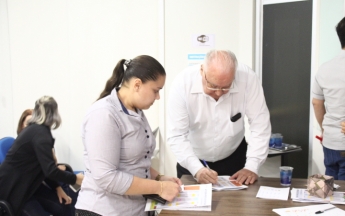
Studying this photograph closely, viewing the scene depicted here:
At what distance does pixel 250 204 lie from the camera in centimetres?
143

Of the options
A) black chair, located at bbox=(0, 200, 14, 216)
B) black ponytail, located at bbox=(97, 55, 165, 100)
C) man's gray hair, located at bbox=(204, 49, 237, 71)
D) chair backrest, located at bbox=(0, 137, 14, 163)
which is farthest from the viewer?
chair backrest, located at bbox=(0, 137, 14, 163)

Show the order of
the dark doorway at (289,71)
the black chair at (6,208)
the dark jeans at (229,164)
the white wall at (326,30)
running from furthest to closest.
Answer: the dark doorway at (289,71) < the white wall at (326,30) < the black chair at (6,208) < the dark jeans at (229,164)

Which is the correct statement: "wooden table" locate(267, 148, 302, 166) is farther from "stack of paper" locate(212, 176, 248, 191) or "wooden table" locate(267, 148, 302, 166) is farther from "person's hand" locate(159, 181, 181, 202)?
"person's hand" locate(159, 181, 181, 202)

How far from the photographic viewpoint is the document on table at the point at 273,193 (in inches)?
59.2

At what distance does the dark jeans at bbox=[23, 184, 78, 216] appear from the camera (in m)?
2.42

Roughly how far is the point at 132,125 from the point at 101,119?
0.15 meters

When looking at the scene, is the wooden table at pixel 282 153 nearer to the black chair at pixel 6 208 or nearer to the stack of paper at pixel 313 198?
the stack of paper at pixel 313 198

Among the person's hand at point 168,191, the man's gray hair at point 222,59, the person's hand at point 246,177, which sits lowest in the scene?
the person's hand at point 246,177

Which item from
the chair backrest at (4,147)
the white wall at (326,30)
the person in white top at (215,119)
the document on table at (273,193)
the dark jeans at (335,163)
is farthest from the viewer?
the white wall at (326,30)

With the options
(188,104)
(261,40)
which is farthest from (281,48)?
(188,104)

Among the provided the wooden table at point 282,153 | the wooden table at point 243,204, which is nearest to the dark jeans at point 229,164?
the wooden table at point 243,204

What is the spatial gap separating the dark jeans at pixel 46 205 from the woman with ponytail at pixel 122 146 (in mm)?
1216

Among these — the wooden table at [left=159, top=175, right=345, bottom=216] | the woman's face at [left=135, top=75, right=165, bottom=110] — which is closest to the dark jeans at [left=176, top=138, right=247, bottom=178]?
the wooden table at [left=159, top=175, right=345, bottom=216]

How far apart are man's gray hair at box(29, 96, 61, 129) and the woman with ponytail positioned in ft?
3.96
